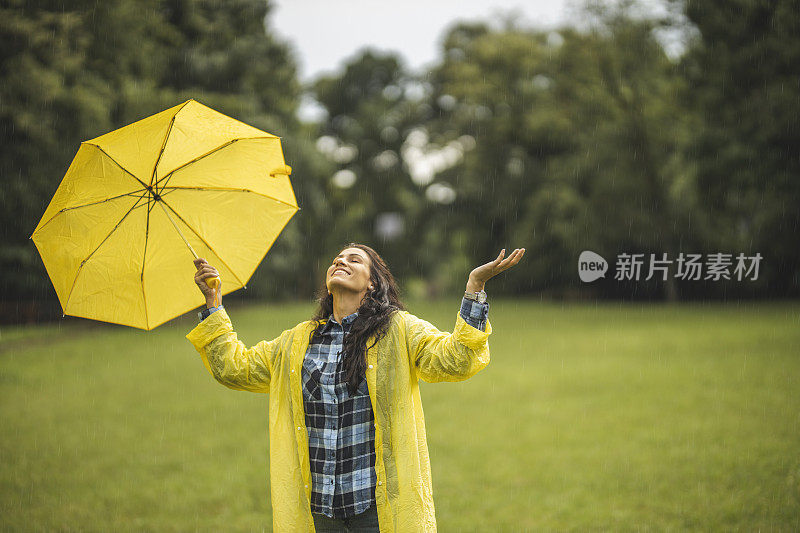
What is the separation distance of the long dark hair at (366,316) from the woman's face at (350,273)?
54mm

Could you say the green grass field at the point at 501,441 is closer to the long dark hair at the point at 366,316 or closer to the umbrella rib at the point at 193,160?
the long dark hair at the point at 366,316

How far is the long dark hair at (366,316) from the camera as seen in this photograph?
2791mm

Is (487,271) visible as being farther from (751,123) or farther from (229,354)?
(751,123)

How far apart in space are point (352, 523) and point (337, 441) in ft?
1.15

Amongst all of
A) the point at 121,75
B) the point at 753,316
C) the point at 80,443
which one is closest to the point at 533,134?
A: the point at 753,316

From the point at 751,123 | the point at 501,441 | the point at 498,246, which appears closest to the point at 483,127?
the point at 498,246

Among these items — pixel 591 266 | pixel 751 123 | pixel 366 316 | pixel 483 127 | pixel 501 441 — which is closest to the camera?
pixel 366 316

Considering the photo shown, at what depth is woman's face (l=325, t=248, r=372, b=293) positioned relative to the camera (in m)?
Result: 3.00

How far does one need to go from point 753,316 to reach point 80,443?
18.7 m

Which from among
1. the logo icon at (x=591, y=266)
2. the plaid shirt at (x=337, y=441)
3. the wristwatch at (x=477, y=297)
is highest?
the logo icon at (x=591, y=266)

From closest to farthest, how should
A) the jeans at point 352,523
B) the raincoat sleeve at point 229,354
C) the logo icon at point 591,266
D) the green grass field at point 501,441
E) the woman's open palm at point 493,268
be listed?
1. the woman's open palm at point 493,268
2. the jeans at point 352,523
3. the raincoat sleeve at point 229,354
4. the green grass field at point 501,441
5. the logo icon at point 591,266

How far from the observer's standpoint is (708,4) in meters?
19.9

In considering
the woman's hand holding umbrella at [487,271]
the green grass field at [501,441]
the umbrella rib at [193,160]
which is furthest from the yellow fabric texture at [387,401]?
the green grass field at [501,441]

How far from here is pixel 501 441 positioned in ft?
27.5
